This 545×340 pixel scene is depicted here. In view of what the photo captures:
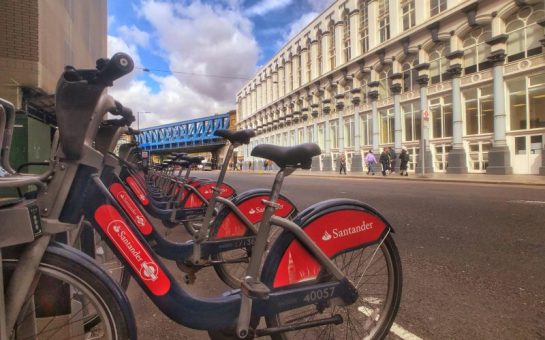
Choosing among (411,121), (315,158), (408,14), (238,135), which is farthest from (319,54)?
(238,135)

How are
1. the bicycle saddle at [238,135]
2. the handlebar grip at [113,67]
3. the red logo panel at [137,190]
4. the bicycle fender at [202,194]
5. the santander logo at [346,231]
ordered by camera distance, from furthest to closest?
the bicycle fender at [202,194], the red logo panel at [137,190], the bicycle saddle at [238,135], the santander logo at [346,231], the handlebar grip at [113,67]

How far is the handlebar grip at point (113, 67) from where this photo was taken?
64.3 inches

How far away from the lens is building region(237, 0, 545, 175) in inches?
818

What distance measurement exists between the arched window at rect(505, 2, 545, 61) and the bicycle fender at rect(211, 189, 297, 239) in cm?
2198

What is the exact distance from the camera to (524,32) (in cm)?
2052

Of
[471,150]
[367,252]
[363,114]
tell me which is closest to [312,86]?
[363,114]

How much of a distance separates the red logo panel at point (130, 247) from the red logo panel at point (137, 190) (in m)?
2.73

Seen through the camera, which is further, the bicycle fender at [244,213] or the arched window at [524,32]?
the arched window at [524,32]

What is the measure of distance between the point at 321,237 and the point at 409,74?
29.4 metres

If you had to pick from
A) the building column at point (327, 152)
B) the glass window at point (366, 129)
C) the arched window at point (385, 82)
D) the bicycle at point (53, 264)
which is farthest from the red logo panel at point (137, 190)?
the building column at point (327, 152)

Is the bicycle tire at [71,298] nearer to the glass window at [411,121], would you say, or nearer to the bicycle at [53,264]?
the bicycle at [53,264]

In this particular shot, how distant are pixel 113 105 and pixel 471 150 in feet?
83.3

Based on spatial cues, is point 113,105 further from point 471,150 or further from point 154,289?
point 471,150

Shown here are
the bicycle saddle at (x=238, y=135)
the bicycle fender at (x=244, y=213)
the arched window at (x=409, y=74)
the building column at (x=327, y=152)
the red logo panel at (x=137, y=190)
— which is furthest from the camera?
the building column at (x=327, y=152)
